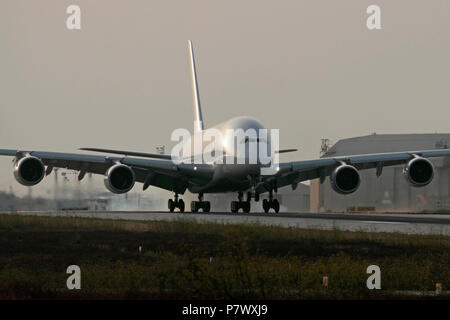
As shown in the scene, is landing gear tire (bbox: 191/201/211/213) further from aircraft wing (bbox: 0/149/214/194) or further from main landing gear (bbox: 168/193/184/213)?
aircraft wing (bbox: 0/149/214/194)

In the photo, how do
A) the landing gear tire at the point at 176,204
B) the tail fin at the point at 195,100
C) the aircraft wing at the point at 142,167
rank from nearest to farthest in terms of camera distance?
the aircraft wing at the point at 142,167, the landing gear tire at the point at 176,204, the tail fin at the point at 195,100

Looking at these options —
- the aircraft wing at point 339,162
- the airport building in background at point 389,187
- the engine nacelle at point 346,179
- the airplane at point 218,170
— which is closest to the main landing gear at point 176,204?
the airplane at point 218,170

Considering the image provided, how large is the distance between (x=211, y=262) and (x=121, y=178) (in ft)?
86.6

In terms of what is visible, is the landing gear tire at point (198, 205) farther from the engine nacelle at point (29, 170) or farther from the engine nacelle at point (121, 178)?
the engine nacelle at point (29, 170)

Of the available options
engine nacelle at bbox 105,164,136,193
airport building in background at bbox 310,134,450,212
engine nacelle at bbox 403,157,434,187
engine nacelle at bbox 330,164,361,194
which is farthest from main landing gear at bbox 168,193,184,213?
airport building in background at bbox 310,134,450,212

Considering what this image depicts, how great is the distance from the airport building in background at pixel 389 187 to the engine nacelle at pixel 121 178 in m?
43.1

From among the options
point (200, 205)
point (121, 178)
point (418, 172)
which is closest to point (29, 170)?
point (121, 178)

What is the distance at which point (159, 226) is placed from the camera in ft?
104

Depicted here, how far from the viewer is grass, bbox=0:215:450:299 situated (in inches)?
522

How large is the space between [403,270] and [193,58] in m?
57.6

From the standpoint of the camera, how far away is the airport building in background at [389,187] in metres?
86.4

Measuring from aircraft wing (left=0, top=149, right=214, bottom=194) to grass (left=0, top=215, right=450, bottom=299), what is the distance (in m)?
13.0
